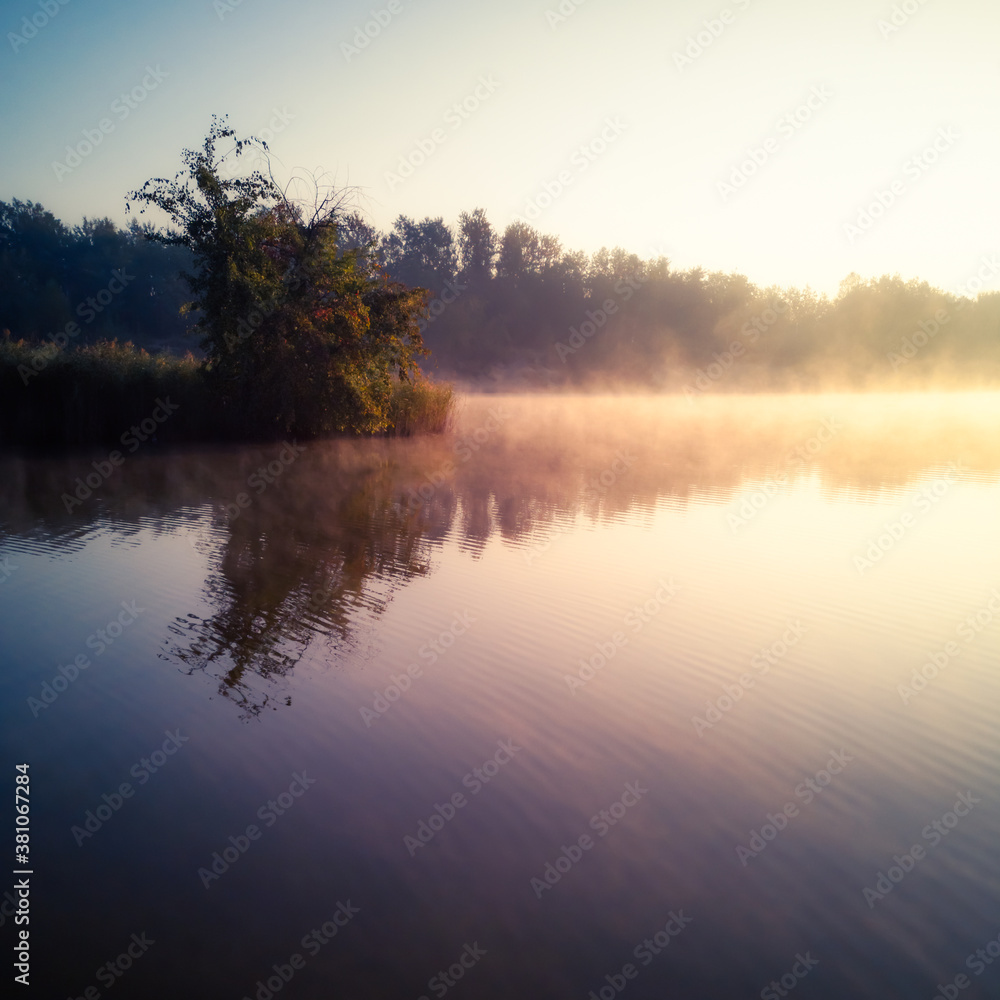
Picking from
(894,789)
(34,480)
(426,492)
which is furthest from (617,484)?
(34,480)

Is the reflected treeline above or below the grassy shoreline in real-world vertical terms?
below

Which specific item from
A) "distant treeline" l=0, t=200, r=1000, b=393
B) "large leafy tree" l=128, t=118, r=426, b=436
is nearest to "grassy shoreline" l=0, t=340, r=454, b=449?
"large leafy tree" l=128, t=118, r=426, b=436

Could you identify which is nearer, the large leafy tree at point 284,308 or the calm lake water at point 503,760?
the calm lake water at point 503,760

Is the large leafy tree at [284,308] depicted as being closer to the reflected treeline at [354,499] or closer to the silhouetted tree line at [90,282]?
the reflected treeline at [354,499]

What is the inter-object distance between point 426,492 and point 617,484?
494 cm

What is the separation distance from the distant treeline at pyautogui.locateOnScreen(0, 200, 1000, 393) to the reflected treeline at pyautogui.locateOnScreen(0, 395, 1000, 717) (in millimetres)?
46536

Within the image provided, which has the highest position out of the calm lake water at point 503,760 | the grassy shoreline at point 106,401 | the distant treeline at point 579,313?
the distant treeline at point 579,313

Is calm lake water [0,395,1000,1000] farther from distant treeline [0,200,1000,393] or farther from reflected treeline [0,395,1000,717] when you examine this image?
distant treeline [0,200,1000,393]

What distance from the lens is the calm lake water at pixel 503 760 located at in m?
3.55

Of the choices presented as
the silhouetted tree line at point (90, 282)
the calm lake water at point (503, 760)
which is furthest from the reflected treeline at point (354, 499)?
the silhouetted tree line at point (90, 282)

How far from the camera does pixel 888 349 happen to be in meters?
89.3

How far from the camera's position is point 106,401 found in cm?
2477

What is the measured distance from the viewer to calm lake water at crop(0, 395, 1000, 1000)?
3549mm

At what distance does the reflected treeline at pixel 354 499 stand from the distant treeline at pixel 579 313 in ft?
153
